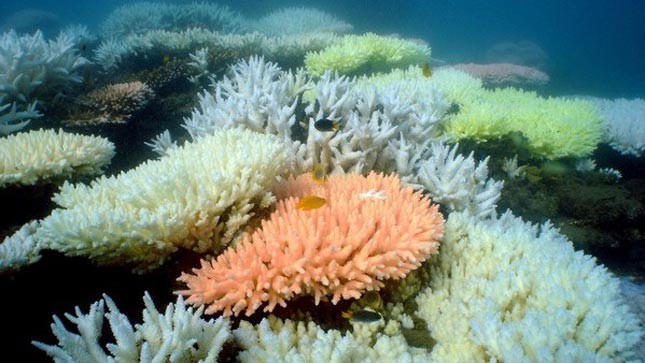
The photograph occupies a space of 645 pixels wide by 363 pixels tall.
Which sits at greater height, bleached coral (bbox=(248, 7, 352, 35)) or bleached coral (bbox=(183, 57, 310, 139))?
bleached coral (bbox=(248, 7, 352, 35))

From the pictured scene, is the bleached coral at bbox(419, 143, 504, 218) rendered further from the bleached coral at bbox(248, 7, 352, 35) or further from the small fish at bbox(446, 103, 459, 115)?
the bleached coral at bbox(248, 7, 352, 35)

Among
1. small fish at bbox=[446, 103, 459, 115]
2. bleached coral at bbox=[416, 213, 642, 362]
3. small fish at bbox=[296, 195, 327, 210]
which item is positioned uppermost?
small fish at bbox=[446, 103, 459, 115]

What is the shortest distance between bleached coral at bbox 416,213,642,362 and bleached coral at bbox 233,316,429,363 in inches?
9.9

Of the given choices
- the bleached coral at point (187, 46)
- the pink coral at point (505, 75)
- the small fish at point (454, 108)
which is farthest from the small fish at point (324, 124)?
the pink coral at point (505, 75)

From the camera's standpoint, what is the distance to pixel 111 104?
5219 millimetres

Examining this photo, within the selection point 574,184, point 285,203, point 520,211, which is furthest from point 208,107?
point 574,184

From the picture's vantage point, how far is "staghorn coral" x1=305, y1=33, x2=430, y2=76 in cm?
789

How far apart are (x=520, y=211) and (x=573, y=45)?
212ft

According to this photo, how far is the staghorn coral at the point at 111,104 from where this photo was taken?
16.6 feet

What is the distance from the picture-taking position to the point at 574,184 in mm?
5891

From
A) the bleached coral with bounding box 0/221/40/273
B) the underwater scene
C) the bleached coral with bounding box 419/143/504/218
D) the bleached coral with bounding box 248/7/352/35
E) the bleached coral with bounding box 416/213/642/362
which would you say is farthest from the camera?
the bleached coral with bounding box 248/7/352/35

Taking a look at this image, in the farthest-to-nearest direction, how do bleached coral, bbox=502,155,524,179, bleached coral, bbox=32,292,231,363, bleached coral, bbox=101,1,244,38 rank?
1. bleached coral, bbox=101,1,244,38
2. bleached coral, bbox=502,155,524,179
3. bleached coral, bbox=32,292,231,363

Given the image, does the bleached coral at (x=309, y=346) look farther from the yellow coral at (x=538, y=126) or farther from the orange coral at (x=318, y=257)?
the yellow coral at (x=538, y=126)

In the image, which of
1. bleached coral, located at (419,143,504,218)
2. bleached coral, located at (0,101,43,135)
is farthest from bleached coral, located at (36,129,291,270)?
bleached coral, located at (0,101,43,135)
